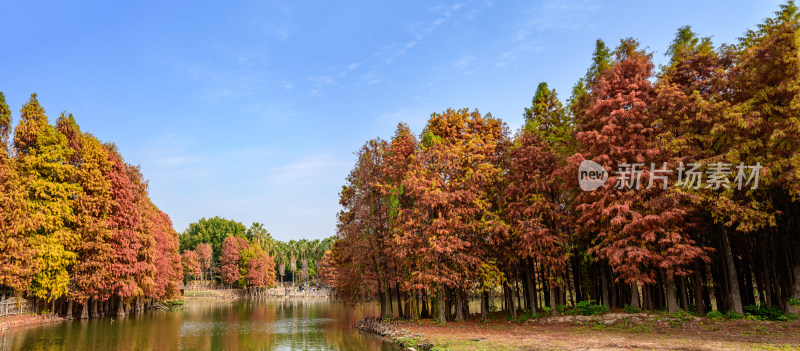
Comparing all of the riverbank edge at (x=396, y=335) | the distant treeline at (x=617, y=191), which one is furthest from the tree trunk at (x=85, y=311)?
the riverbank edge at (x=396, y=335)

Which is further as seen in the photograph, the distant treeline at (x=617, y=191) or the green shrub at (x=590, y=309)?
the green shrub at (x=590, y=309)

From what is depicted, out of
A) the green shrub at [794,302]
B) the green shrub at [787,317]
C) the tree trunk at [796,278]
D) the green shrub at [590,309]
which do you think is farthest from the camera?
the green shrub at [590,309]

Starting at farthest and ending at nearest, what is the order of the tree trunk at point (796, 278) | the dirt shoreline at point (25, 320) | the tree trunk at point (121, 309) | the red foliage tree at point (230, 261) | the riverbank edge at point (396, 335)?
the red foliage tree at point (230, 261), the tree trunk at point (121, 309), the dirt shoreline at point (25, 320), the tree trunk at point (796, 278), the riverbank edge at point (396, 335)

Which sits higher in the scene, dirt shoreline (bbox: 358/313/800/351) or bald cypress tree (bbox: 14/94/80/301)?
bald cypress tree (bbox: 14/94/80/301)

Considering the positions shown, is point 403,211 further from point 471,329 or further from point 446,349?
point 446,349

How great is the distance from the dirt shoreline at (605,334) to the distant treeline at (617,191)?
2.06m

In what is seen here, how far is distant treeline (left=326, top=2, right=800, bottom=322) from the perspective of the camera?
20.4m

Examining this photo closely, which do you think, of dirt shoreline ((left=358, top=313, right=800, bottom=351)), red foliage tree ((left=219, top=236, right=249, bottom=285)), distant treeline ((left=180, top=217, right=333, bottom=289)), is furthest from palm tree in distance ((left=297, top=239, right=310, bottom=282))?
dirt shoreline ((left=358, top=313, right=800, bottom=351))

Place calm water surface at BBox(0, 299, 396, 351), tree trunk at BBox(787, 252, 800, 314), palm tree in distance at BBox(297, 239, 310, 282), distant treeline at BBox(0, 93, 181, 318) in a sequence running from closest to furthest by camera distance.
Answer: tree trunk at BBox(787, 252, 800, 314)
calm water surface at BBox(0, 299, 396, 351)
distant treeline at BBox(0, 93, 181, 318)
palm tree in distance at BBox(297, 239, 310, 282)

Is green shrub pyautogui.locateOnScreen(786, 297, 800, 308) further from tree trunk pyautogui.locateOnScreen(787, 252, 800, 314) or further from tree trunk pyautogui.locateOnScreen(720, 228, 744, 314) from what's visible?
tree trunk pyautogui.locateOnScreen(720, 228, 744, 314)

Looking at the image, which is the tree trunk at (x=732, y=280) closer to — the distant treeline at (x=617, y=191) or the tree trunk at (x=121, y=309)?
the distant treeline at (x=617, y=191)

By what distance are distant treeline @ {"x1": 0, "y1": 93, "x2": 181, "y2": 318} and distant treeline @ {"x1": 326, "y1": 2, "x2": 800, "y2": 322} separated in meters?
20.3

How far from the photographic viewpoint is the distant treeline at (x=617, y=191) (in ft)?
66.9

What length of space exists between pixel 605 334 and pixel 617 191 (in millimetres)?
6971
